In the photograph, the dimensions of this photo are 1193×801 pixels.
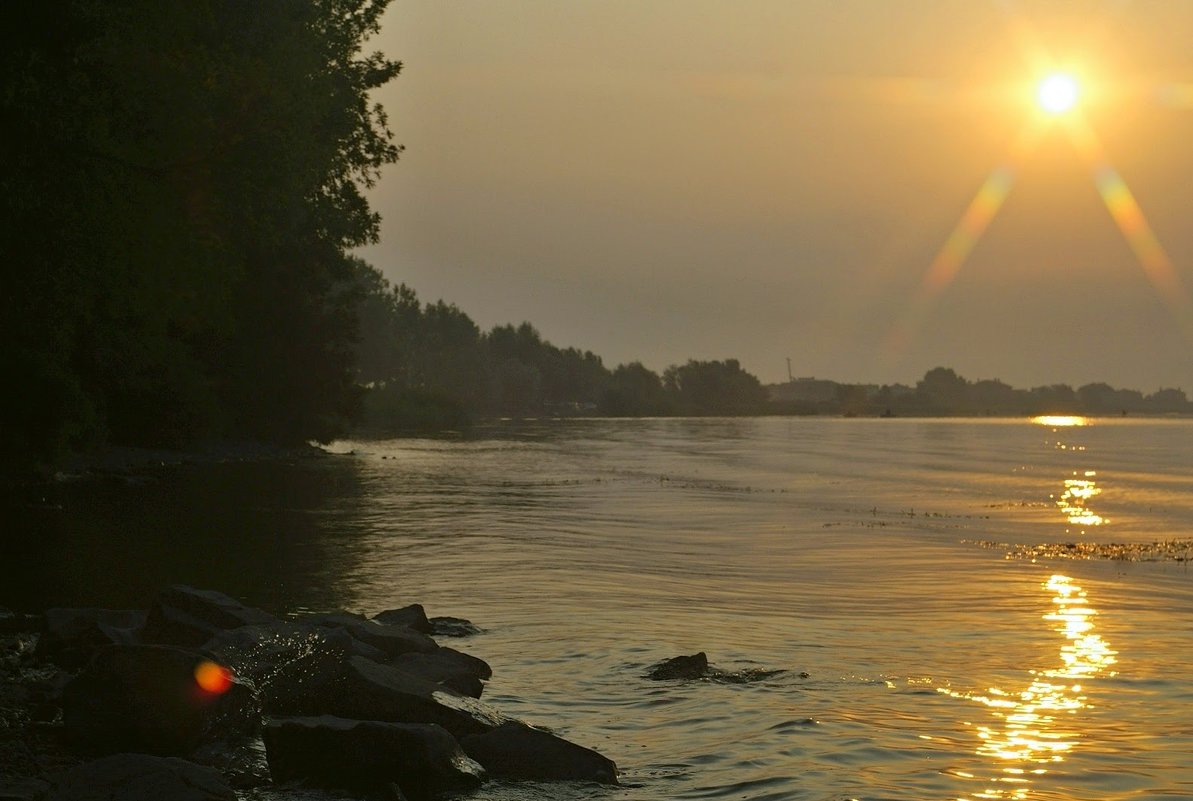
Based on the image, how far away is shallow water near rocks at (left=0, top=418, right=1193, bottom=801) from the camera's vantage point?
40.4ft

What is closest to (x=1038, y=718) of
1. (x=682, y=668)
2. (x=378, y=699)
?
(x=682, y=668)

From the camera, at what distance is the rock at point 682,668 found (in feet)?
51.9

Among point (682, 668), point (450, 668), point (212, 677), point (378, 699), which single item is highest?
point (212, 677)

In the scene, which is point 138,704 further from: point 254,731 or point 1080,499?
point 1080,499

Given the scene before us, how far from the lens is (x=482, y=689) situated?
15086 mm

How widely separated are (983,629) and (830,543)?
1408cm

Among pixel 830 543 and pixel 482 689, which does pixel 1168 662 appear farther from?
pixel 830 543

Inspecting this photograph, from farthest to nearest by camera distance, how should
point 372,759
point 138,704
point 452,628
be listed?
point 452,628 < point 138,704 < point 372,759

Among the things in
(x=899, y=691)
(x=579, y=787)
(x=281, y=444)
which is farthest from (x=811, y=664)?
(x=281, y=444)

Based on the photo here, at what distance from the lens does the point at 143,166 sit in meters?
26.2

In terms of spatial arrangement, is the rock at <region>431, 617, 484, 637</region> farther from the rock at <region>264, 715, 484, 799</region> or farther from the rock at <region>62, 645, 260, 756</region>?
the rock at <region>264, 715, 484, 799</region>

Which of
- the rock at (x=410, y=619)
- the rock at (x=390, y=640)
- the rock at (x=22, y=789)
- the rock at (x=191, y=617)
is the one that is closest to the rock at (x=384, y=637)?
the rock at (x=390, y=640)

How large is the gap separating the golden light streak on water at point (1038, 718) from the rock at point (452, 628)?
7.15 m

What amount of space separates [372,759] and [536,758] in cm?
152
